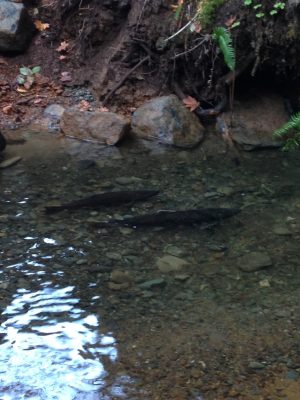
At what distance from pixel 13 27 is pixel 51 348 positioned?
6079 millimetres

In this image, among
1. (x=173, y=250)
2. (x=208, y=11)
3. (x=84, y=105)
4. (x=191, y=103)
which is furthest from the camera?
(x=84, y=105)

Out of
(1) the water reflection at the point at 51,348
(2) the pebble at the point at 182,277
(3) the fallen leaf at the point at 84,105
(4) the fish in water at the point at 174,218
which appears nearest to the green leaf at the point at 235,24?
(3) the fallen leaf at the point at 84,105

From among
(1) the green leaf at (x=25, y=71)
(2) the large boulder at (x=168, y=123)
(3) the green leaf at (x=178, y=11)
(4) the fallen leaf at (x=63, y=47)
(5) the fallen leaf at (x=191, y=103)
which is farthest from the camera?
(4) the fallen leaf at (x=63, y=47)

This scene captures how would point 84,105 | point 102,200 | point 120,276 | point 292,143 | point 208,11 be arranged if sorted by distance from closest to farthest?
point 120,276
point 102,200
point 292,143
point 208,11
point 84,105

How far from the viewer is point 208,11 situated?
655 cm

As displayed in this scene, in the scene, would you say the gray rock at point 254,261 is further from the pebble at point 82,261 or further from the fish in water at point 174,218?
the pebble at point 82,261

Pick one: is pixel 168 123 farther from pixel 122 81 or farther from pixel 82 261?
pixel 82 261

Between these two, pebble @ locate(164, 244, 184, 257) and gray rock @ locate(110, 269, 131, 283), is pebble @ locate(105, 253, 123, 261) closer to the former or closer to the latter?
gray rock @ locate(110, 269, 131, 283)

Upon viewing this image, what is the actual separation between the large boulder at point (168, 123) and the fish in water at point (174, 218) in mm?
1987

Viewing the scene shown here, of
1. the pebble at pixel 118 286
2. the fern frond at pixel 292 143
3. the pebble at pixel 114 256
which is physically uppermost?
the fern frond at pixel 292 143

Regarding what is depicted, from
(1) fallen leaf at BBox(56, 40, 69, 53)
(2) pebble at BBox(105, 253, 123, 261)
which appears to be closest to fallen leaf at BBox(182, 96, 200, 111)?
(1) fallen leaf at BBox(56, 40, 69, 53)

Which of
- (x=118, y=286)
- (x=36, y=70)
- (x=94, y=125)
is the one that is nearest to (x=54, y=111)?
(x=94, y=125)

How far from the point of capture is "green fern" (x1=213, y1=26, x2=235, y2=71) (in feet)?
19.7

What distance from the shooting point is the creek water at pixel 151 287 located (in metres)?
3.26
